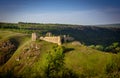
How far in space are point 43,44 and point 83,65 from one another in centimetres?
4048

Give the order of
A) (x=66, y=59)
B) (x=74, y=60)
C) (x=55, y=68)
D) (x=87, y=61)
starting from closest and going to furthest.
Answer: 1. (x=55, y=68)
2. (x=87, y=61)
3. (x=74, y=60)
4. (x=66, y=59)

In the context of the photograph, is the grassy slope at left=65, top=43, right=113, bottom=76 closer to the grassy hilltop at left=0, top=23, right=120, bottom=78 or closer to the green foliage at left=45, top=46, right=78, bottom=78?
the grassy hilltop at left=0, top=23, right=120, bottom=78

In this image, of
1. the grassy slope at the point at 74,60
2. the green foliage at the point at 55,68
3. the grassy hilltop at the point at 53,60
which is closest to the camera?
the green foliage at the point at 55,68

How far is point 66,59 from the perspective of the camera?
107562mm

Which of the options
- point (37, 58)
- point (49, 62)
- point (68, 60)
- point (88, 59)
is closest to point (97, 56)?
point (88, 59)

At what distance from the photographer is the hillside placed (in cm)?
9331

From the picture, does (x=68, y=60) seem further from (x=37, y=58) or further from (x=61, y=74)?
(x=61, y=74)

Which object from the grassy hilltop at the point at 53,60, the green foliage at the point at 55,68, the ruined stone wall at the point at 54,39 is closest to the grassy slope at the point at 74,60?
the grassy hilltop at the point at 53,60

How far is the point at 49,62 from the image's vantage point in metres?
63.7

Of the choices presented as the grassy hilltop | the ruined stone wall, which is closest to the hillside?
the grassy hilltop

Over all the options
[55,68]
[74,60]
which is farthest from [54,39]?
[55,68]

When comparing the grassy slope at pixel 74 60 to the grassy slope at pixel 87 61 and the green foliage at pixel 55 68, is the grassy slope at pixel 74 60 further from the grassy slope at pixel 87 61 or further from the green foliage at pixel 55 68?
the green foliage at pixel 55 68

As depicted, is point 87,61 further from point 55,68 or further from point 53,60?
point 53,60

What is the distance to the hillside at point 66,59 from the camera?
93.3m
